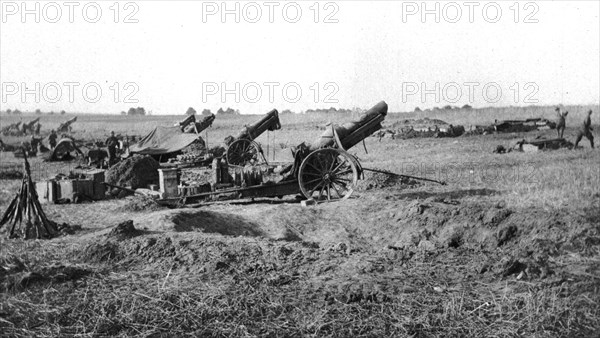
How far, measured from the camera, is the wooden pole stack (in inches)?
354

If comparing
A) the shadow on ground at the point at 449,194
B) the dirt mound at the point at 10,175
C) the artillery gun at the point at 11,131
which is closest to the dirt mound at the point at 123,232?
the shadow on ground at the point at 449,194

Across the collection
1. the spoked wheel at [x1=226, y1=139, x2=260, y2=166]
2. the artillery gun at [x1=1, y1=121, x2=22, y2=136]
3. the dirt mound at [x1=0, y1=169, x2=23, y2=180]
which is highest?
the artillery gun at [x1=1, y1=121, x2=22, y2=136]

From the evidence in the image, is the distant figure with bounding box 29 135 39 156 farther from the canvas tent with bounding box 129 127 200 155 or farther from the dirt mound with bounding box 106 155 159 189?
the dirt mound with bounding box 106 155 159 189

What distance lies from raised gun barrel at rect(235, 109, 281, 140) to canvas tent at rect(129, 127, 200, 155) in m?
2.57

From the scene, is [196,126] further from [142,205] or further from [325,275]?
[325,275]

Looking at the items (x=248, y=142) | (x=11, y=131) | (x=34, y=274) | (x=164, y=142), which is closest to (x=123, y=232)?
(x=34, y=274)

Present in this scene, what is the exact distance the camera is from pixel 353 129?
1239 centimetres

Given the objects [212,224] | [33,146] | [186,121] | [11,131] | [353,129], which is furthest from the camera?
[11,131]

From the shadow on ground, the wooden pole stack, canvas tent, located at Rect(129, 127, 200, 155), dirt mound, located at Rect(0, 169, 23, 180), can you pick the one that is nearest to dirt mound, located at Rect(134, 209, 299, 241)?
the wooden pole stack

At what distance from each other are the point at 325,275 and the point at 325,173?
5.63m

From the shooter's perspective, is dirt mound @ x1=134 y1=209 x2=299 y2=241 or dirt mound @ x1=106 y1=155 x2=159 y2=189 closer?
dirt mound @ x1=134 y1=209 x2=299 y2=241

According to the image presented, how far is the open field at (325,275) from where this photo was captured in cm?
523

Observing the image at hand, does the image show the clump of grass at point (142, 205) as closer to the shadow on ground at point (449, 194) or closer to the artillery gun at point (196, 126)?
the shadow on ground at point (449, 194)

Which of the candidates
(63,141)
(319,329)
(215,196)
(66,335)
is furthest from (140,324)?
(63,141)
